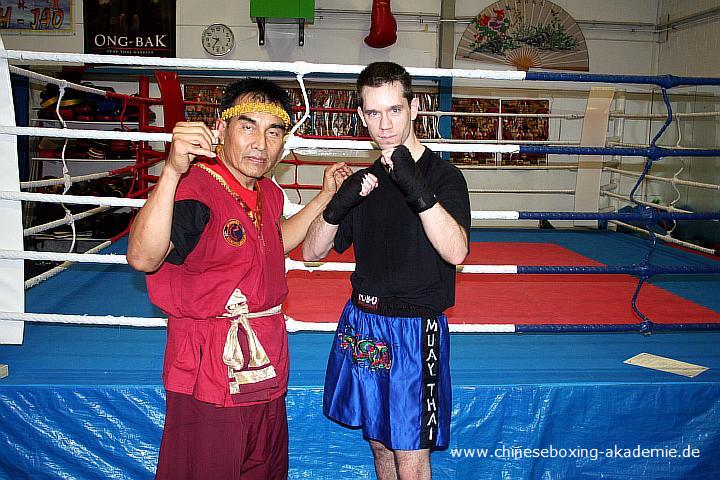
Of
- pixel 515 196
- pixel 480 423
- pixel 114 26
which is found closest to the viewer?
pixel 480 423

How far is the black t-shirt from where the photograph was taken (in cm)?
154

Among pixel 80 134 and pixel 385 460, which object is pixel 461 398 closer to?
pixel 385 460

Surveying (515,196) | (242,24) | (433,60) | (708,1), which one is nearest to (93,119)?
(242,24)

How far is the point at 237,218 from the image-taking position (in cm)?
139

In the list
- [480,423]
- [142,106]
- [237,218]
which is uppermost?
[142,106]

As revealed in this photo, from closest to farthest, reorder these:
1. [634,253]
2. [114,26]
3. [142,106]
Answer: [142,106] < [634,253] < [114,26]

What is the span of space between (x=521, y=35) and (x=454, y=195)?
23.1 ft

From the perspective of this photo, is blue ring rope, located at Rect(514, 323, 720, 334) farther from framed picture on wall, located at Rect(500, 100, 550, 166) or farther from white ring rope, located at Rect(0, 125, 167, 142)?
framed picture on wall, located at Rect(500, 100, 550, 166)

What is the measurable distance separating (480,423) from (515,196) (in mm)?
6325

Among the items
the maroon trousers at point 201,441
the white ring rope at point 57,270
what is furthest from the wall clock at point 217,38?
the maroon trousers at point 201,441

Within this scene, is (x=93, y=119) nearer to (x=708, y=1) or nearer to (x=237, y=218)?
(x=237, y=218)

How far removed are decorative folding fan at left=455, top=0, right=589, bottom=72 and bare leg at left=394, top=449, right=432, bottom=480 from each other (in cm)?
701

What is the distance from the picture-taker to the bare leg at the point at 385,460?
1.67m

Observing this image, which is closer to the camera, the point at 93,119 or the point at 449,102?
the point at 93,119
